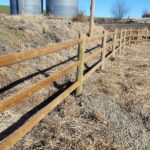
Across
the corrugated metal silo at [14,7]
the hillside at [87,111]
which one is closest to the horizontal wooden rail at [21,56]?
the hillside at [87,111]

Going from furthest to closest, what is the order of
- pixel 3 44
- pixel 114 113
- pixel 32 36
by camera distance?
1. pixel 32 36
2. pixel 3 44
3. pixel 114 113

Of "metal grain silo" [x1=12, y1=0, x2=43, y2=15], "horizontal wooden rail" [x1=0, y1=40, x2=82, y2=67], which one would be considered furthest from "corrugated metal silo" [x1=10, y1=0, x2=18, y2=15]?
"horizontal wooden rail" [x1=0, y1=40, x2=82, y2=67]

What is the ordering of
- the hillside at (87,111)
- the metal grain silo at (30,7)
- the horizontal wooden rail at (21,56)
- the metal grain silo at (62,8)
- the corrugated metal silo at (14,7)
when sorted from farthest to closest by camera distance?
the corrugated metal silo at (14,7), the metal grain silo at (30,7), the metal grain silo at (62,8), the hillside at (87,111), the horizontal wooden rail at (21,56)

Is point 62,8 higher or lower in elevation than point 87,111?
higher

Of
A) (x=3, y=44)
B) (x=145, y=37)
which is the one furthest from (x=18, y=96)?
(x=145, y=37)

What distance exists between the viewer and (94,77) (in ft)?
18.6

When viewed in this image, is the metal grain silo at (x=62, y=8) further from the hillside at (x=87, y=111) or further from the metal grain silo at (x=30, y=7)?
the hillside at (x=87, y=111)

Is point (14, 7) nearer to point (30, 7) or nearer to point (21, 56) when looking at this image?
point (30, 7)

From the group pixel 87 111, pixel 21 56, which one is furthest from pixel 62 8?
pixel 21 56

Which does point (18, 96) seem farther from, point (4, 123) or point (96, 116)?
point (96, 116)

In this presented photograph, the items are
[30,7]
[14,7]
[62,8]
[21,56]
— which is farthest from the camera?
[14,7]

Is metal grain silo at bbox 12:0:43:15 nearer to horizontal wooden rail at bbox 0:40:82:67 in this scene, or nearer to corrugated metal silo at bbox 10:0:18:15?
corrugated metal silo at bbox 10:0:18:15

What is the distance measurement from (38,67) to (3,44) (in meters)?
1.57

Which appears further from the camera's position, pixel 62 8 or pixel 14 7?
pixel 14 7
